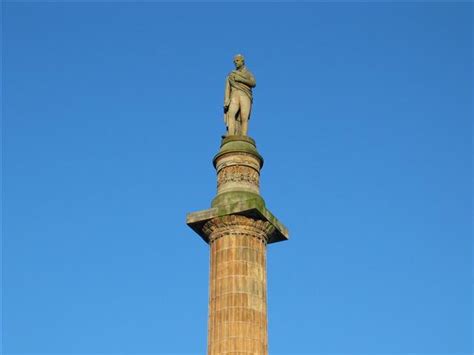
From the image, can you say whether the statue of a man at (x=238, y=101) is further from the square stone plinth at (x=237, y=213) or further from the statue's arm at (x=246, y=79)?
the square stone plinth at (x=237, y=213)

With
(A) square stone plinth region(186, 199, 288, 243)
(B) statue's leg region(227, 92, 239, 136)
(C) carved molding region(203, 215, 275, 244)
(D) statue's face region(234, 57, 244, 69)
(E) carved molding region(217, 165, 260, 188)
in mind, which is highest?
(D) statue's face region(234, 57, 244, 69)

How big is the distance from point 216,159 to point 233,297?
207 inches

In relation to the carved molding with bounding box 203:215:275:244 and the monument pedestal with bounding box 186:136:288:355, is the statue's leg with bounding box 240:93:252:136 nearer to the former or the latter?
the monument pedestal with bounding box 186:136:288:355

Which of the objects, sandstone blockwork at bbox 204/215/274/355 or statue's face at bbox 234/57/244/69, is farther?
statue's face at bbox 234/57/244/69

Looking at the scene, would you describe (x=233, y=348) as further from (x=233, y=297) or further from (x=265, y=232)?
(x=265, y=232)

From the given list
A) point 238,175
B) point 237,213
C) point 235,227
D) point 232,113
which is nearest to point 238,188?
point 238,175

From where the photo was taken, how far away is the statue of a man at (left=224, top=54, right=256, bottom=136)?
90.8 ft

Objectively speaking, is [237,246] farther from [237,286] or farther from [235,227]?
[237,286]

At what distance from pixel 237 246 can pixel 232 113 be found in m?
5.50

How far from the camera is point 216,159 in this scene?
26.7 metres

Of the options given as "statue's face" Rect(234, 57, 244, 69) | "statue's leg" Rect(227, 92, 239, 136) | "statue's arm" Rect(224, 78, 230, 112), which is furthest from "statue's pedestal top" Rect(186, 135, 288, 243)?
"statue's face" Rect(234, 57, 244, 69)

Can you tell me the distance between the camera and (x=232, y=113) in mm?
27750

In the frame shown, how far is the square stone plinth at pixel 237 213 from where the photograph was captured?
80.8 ft

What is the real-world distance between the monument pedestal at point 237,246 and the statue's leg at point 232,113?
2.21 feet
